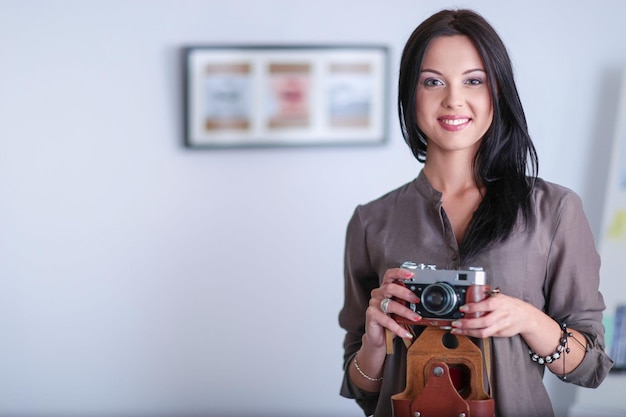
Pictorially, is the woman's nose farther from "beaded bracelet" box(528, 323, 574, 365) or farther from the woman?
"beaded bracelet" box(528, 323, 574, 365)

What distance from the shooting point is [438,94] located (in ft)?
4.71

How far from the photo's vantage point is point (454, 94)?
1.41 metres

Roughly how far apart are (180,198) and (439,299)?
4.69ft

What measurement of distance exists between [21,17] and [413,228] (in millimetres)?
1608

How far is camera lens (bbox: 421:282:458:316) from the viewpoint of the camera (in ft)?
4.34

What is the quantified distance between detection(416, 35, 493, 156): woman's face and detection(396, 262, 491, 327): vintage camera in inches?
9.3

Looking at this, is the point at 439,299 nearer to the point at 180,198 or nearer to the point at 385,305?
the point at 385,305

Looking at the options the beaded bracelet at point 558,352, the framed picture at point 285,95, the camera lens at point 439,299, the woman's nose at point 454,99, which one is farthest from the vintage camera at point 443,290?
the framed picture at point 285,95

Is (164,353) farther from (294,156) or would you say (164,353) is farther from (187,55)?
(187,55)

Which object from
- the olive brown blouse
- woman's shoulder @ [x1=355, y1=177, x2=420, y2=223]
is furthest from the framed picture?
the olive brown blouse

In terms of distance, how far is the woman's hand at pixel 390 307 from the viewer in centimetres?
136

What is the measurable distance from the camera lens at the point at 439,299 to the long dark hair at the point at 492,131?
112 millimetres

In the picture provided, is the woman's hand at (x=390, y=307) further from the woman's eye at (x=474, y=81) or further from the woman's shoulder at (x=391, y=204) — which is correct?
the woman's eye at (x=474, y=81)

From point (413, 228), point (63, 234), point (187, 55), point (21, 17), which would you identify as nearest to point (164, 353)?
point (63, 234)
